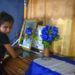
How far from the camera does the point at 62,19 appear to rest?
6.24 ft

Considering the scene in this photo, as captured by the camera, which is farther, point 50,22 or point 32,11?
point 32,11

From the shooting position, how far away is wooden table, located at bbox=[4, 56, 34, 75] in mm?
1689

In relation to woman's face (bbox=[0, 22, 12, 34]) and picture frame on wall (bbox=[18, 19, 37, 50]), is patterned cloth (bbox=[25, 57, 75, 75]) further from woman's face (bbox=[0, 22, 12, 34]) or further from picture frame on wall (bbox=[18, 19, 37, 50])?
picture frame on wall (bbox=[18, 19, 37, 50])

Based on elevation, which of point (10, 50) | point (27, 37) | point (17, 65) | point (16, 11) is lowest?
point (17, 65)

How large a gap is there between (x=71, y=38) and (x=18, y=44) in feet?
2.74

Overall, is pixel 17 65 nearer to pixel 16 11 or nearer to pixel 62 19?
pixel 62 19

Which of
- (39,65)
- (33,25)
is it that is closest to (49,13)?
(33,25)

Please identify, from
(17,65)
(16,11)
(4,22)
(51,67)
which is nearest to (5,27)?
(4,22)

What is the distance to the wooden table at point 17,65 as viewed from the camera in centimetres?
169

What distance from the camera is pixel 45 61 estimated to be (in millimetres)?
1589

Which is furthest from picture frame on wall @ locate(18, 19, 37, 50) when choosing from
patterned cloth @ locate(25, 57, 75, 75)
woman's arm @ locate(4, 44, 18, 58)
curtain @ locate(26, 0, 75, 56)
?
patterned cloth @ locate(25, 57, 75, 75)

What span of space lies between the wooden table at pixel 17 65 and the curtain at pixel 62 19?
38cm

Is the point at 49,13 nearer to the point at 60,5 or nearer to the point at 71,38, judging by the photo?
the point at 60,5

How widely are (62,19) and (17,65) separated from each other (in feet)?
2.36
